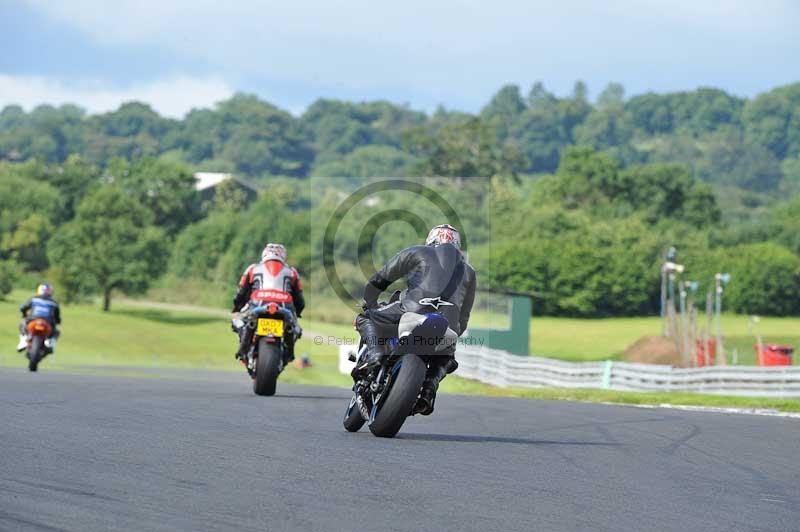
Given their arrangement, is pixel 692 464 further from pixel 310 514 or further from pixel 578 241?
pixel 578 241

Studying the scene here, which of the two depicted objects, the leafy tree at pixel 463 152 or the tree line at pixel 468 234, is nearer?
the tree line at pixel 468 234

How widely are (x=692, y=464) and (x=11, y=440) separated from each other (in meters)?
5.00

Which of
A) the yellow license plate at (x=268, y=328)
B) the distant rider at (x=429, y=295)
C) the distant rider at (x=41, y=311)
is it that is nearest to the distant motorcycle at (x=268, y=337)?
the yellow license plate at (x=268, y=328)

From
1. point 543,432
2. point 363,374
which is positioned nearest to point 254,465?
point 363,374

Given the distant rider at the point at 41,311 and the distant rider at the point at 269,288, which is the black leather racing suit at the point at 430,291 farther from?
the distant rider at the point at 41,311

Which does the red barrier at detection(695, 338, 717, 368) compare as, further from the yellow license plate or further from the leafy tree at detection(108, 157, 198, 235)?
the leafy tree at detection(108, 157, 198, 235)

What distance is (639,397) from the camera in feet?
81.7

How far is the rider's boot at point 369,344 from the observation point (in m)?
11.6

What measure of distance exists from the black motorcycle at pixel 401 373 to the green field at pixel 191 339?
2518 cm

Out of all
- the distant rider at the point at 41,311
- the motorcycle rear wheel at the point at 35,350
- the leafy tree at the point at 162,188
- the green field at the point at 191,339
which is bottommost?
the green field at the point at 191,339

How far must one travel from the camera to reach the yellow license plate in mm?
16938

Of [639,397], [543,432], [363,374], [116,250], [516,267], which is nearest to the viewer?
[363,374]

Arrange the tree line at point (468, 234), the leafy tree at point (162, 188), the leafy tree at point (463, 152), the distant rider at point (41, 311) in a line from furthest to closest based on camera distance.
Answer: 1. the leafy tree at point (463, 152)
2. the leafy tree at point (162, 188)
3. the tree line at point (468, 234)
4. the distant rider at point (41, 311)

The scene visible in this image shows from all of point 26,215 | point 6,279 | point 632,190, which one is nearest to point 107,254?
point 6,279
